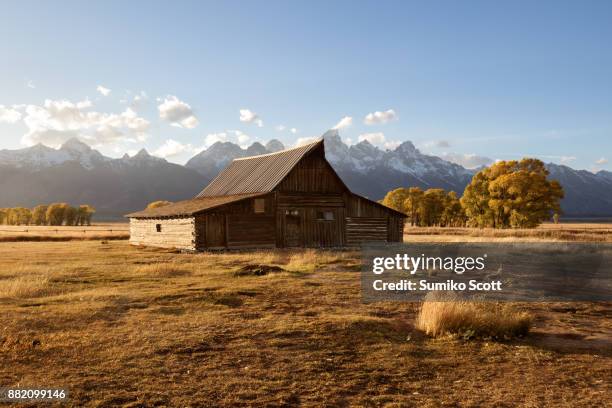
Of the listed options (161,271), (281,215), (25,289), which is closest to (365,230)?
(281,215)

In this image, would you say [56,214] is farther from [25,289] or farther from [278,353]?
[278,353]

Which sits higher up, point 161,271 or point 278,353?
point 161,271

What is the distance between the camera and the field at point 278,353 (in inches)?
267

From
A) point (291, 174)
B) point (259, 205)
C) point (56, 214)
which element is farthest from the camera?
point (56, 214)

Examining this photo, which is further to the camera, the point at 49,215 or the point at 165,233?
the point at 49,215

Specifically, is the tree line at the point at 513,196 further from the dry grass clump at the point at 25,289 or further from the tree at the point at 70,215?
the tree at the point at 70,215

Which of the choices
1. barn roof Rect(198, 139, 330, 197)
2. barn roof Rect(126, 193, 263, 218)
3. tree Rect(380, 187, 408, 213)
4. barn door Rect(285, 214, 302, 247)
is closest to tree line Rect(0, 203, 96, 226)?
tree Rect(380, 187, 408, 213)

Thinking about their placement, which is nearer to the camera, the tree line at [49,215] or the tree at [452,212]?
the tree at [452,212]

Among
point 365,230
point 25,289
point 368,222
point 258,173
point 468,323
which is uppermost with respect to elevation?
point 258,173

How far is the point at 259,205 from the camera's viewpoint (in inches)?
1366

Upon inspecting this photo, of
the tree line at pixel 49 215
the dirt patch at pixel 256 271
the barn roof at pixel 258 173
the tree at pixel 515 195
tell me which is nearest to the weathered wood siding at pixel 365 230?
the barn roof at pixel 258 173

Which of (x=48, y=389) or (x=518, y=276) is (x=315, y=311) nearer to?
(x=48, y=389)

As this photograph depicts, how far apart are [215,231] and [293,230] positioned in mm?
6013

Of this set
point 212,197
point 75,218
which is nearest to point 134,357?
point 212,197
